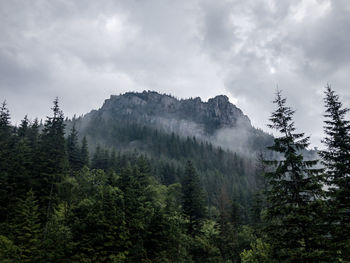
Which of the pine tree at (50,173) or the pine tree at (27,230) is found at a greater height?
the pine tree at (50,173)

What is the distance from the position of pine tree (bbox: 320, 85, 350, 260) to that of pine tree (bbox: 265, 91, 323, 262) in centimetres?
124

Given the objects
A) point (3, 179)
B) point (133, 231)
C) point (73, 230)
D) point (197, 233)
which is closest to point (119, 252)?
point (133, 231)

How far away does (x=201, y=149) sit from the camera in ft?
506

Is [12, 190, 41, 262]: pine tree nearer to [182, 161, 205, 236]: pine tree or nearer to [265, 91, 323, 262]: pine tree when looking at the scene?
[182, 161, 205, 236]: pine tree

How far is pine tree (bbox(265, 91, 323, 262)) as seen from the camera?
13969 mm

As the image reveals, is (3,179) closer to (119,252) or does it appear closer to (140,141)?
(119,252)

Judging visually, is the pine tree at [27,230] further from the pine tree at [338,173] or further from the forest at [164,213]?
the pine tree at [338,173]

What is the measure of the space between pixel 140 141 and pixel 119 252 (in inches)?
5460

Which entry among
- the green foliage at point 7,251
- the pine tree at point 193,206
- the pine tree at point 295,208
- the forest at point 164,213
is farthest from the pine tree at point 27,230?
the pine tree at point 295,208

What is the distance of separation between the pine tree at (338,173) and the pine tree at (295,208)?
1.24m

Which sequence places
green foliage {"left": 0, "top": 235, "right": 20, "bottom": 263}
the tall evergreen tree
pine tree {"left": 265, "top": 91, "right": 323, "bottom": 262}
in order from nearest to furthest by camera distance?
pine tree {"left": 265, "top": 91, "right": 323, "bottom": 262}, green foliage {"left": 0, "top": 235, "right": 20, "bottom": 263}, the tall evergreen tree

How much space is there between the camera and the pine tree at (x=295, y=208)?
14.0m

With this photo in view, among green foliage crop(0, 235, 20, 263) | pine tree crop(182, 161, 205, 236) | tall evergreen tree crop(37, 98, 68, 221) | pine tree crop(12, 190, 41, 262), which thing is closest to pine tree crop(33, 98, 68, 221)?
tall evergreen tree crop(37, 98, 68, 221)

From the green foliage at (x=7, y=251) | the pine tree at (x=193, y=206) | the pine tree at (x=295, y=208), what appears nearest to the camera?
the pine tree at (x=295, y=208)
